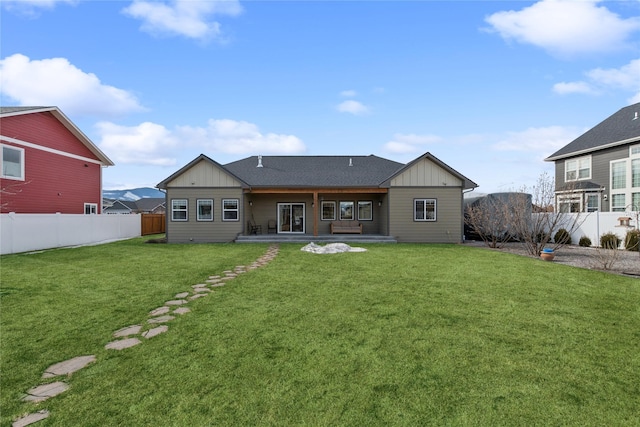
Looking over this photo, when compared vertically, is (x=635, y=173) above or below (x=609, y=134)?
below

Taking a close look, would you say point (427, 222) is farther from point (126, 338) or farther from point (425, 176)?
point (126, 338)

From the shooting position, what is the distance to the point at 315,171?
18.8 metres

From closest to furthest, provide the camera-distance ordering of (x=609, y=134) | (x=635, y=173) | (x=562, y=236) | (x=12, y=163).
Result: (x=12, y=163)
(x=562, y=236)
(x=635, y=173)
(x=609, y=134)

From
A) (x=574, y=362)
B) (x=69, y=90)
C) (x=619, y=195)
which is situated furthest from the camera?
(x=619, y=195)

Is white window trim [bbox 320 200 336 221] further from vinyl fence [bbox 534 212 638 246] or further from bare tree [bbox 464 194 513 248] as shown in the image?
vinyl fence [bbox 534 212 638 246]

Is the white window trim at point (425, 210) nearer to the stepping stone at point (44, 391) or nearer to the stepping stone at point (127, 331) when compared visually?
the stepping stone at point (127, 331)

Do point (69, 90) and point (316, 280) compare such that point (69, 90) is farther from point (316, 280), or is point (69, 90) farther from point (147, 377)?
point (147, 377)

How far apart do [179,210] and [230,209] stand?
8.67 ft

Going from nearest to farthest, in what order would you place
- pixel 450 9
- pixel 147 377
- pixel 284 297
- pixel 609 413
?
pixel 609 413 → pixel 147 377 → pixel 284 297 → pixel 450 9

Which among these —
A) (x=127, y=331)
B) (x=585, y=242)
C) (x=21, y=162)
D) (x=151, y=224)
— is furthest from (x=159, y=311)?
(x=151, y=224)

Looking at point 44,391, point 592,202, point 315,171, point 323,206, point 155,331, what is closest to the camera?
point 44,391

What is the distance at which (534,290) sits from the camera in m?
6.26

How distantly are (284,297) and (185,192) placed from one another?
487 inches

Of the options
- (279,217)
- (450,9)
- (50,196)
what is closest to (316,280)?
(450,9)
